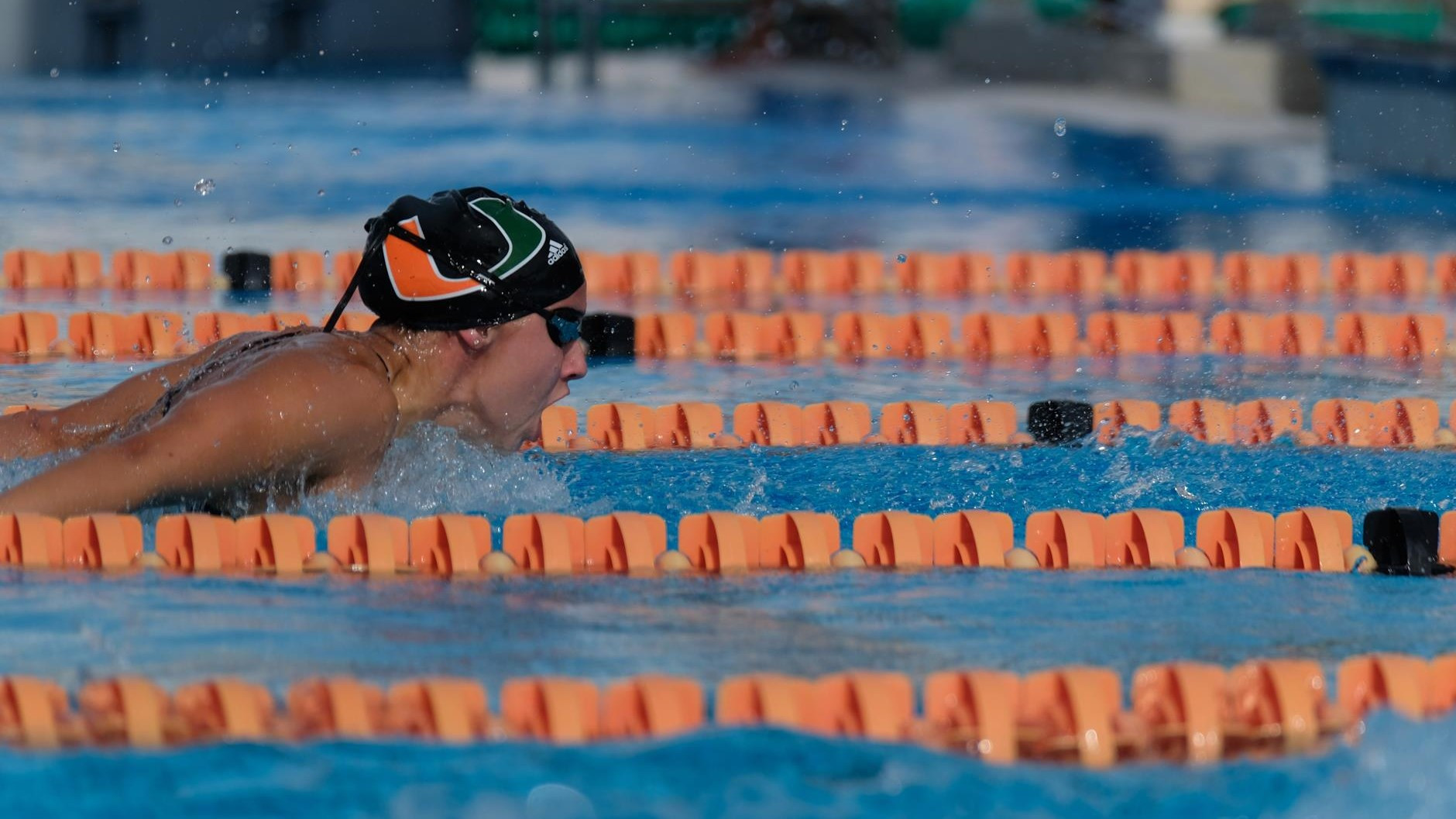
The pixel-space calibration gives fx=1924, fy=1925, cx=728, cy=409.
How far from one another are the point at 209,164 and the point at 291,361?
8720 mm

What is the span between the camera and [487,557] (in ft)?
10.6

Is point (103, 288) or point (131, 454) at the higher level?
point (103, 288)

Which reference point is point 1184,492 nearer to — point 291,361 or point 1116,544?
point 1116,544

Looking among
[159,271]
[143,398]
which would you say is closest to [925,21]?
[159,271]

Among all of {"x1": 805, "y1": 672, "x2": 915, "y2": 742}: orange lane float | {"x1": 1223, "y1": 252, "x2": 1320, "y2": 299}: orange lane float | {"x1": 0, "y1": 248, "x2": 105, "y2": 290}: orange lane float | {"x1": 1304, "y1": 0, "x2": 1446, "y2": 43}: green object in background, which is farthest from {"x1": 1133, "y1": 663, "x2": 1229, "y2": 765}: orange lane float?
{"x1": 1304, "y1": 0, "x2": 1446, "y2": 43}: green object in background

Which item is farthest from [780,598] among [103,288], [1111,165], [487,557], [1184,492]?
[1111,165]

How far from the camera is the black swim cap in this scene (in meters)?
3.16

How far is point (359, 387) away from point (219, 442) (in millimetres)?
235

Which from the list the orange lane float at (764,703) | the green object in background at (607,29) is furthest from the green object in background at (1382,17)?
the orange lane float at (764,703)

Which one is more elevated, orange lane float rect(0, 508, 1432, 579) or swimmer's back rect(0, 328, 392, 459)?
swimmer's back rect(0, 328, 392, 459)

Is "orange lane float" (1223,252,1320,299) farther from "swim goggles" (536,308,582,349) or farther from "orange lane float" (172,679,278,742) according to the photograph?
"orange lane float" (172,679,278,742)

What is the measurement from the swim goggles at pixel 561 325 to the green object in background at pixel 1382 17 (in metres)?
14.0

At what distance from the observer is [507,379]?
320cm

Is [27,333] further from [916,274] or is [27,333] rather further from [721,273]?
[916,274]
